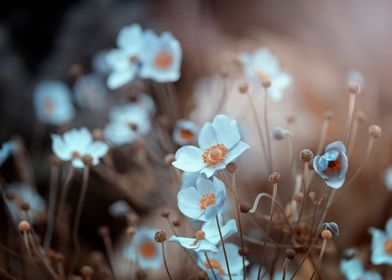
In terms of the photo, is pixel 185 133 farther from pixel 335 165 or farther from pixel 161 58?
pixel 335 165

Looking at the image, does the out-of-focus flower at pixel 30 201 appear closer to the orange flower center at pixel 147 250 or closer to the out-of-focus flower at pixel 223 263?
the orange flower center at pixel 147 250

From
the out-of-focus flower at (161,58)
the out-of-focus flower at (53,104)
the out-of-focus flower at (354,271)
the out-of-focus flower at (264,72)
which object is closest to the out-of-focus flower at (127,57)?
the out-of-focus flower at (161,58)

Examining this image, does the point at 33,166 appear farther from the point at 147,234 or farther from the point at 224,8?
the point at 224,8

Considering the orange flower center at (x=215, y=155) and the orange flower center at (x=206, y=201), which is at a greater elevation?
the orange flower center at (x=215, y=155)

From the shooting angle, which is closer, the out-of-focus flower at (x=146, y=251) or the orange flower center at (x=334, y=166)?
the orange flower center at (x=334, y=166)

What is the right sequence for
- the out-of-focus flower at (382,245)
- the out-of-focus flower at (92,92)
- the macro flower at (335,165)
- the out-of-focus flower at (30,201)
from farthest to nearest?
the out-of-focus flower at (92,92)
the out-of-focus flower at (30,201)
the out-of-focus flower at (382,245)
the macro flower at (335,165)

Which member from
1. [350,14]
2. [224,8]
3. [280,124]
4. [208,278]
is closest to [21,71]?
[224,8]

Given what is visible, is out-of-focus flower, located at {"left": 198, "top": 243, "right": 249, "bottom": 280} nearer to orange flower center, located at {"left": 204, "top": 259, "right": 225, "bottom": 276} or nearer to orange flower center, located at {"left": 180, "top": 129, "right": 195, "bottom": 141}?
orange flower center, located at {"left": 204, "top": 259, "right": 225, "bottom": 276}
